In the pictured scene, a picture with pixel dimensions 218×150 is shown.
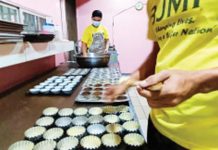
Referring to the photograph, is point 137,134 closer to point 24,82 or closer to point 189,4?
point 189,4

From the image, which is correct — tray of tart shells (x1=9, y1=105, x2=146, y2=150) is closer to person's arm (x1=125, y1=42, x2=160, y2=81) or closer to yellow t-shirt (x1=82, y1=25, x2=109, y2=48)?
person's arm (x1=125, y1=42, x2=160, y2=81)

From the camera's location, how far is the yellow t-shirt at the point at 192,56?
480 mm

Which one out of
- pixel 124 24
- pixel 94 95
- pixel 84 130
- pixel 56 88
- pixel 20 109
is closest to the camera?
pixel 84 130

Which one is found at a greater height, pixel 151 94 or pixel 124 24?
pixel 124 24

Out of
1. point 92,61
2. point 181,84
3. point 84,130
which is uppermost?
point 181,84

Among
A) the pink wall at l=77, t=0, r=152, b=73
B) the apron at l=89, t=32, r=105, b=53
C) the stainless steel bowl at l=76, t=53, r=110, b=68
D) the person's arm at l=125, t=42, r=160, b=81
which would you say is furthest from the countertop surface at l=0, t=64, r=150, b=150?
the pink wall at l=77, t=0, r=152, b=73

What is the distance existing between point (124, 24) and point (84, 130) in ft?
14.5

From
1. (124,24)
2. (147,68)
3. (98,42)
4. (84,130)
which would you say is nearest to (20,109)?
(84,130)

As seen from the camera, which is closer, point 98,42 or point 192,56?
point 192,56

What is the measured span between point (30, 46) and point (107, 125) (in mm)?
718

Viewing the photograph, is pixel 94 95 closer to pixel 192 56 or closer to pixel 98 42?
pixel 192 56

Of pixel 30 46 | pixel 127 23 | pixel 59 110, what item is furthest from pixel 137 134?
pixel 127 23

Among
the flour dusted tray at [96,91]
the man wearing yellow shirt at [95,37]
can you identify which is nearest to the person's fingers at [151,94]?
the flour dusted tray at [96,91]

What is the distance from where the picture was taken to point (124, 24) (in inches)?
195
